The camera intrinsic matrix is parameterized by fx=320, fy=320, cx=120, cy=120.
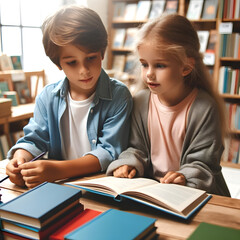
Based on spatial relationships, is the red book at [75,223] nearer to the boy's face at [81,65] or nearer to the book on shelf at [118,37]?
the boy's face at [81,65]

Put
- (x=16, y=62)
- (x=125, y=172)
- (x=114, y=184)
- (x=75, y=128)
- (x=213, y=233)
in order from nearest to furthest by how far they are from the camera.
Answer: (x=213, y=233) < (x=114, y=184) < (x=125, y=172) < (x=75, y=128) < (x=16, y=62)

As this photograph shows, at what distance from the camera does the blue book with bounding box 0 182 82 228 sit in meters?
0.71

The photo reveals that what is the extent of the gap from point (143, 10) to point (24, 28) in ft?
4.39

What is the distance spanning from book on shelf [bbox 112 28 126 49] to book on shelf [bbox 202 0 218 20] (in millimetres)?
989

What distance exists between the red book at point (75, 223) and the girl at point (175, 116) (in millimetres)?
286

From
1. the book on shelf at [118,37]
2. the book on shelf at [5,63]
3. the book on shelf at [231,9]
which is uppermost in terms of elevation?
the book on shelf at [231,9]

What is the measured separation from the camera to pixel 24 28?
11.3ft

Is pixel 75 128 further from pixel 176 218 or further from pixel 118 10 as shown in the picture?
pixel 118 10

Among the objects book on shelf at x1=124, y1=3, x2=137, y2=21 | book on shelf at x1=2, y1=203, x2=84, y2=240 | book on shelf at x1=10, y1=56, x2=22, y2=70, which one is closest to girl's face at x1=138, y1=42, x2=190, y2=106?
book on shelf at x1=2, y1=203, x2=84, y2=240

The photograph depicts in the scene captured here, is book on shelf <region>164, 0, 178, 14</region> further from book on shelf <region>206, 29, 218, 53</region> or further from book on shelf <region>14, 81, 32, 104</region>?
book on shelf <region>14, 81, 32, 104</region>

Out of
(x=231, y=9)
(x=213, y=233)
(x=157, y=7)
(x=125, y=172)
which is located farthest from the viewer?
(x=157, y=7)

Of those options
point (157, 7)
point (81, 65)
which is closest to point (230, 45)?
point (157, 7)

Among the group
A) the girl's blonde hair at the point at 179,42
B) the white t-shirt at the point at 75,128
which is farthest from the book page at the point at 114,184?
the girl's blonde hair at the point at 179,42

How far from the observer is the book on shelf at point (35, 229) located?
715 millimetres
